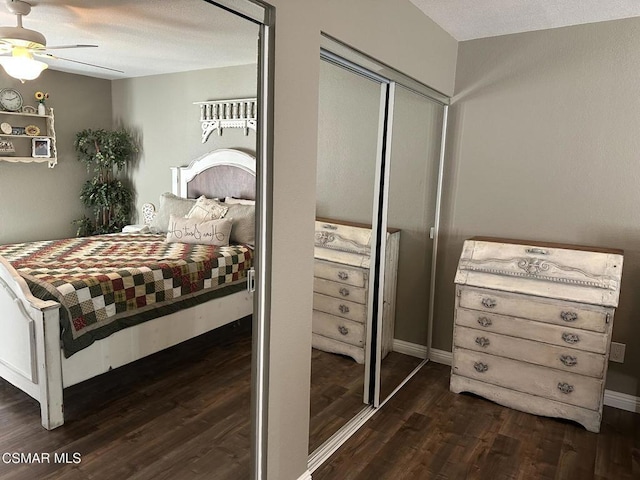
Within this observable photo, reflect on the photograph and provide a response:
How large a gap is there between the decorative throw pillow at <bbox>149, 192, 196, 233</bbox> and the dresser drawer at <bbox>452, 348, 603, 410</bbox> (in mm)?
2151

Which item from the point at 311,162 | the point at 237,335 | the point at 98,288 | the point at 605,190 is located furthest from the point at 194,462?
the point at 605,190

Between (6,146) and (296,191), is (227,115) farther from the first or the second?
(6,146)

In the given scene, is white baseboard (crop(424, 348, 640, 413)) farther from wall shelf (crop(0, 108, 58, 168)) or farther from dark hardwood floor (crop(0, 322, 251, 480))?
wall shelf (crop(0, 108, 58, 168))

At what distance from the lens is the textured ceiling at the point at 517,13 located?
2.50 meters

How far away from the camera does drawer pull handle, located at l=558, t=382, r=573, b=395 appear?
270 centimetres

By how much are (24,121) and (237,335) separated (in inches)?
38.2

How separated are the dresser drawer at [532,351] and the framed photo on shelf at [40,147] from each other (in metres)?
2.50

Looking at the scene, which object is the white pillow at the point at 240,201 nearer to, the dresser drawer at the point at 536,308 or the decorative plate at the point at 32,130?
the decorative plate at the point at 32,130

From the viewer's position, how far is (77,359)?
1.34m

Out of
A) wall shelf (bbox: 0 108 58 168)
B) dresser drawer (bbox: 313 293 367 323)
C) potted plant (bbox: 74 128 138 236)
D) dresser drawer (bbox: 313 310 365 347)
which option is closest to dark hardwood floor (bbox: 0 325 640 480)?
dresser drawer (bbox: 313 310 365 347)

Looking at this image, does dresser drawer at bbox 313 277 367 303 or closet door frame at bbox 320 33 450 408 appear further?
closet door frame at bbox 320 33 450 408

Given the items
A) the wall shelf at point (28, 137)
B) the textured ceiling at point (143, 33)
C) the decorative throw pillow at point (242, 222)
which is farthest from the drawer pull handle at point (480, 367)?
the wall shelf at point (28, 137)

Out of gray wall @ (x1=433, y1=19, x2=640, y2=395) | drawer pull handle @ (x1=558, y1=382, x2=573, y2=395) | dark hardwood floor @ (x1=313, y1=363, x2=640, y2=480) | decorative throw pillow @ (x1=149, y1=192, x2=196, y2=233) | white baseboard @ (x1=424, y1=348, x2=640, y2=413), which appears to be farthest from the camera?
white baseboard @ (x1=424, y1=348, x2=640, y2=413)

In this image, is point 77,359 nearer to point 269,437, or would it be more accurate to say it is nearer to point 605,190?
point 269,437
